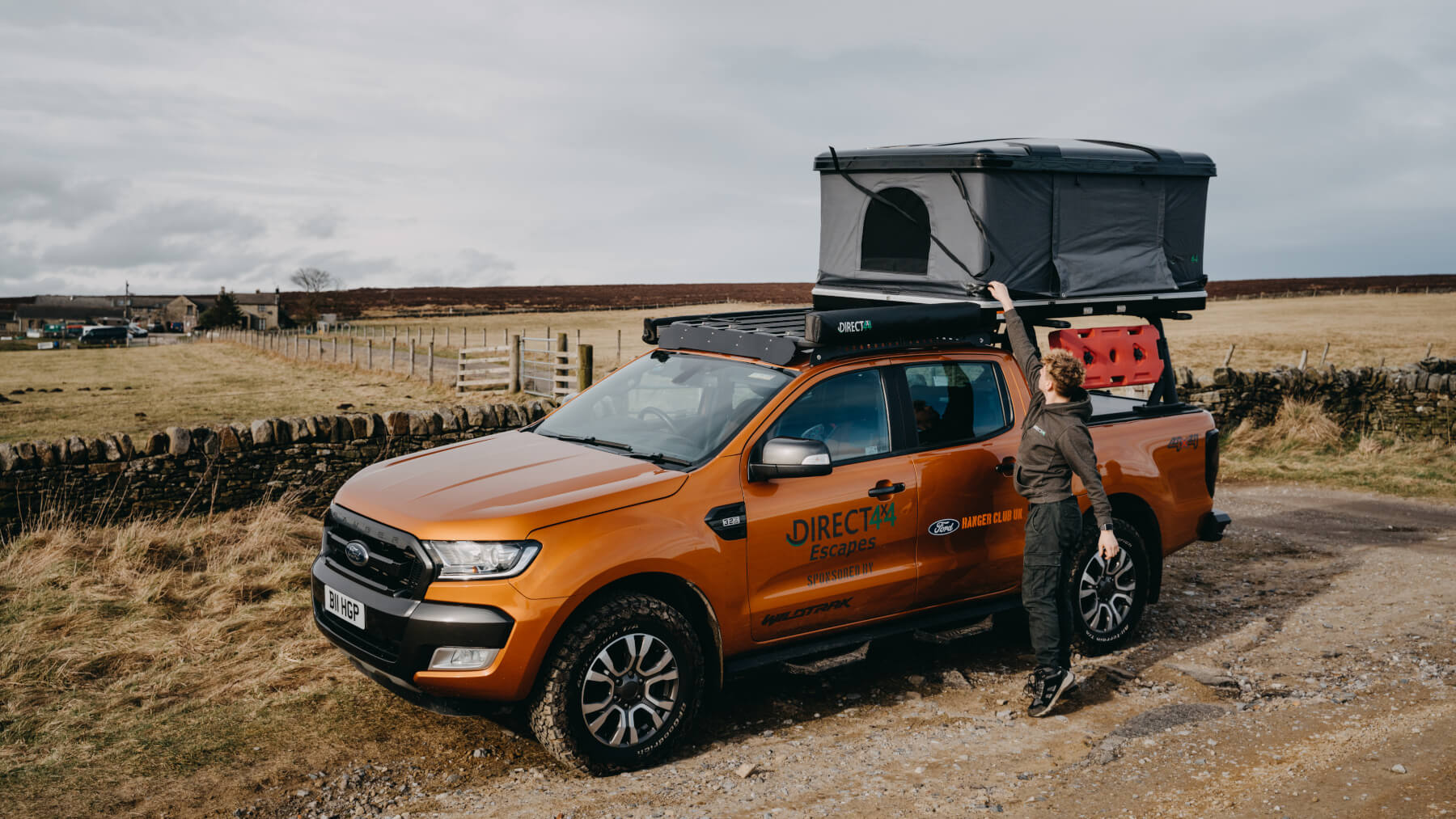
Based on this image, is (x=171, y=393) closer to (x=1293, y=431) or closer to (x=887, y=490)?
(x=1293, y=431)

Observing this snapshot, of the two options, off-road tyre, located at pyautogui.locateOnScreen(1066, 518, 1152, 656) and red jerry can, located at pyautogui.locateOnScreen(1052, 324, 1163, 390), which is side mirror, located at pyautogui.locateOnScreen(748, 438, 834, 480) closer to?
off-road tyre, located at pyautogui.locateOnScreen(1066, 518, 1152, 656)

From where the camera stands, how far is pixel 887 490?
5.41 meters

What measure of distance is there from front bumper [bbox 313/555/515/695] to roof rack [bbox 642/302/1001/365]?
1976 mm

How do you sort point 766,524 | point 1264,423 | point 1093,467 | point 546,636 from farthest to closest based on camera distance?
point 1264,423, point 1093,467, point 766,524, point 546,636

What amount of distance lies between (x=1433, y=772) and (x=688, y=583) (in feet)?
11.3

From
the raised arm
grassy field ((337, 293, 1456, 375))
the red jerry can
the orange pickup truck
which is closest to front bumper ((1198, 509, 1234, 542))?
the orange pickup truck

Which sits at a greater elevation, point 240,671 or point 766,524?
point 766,524

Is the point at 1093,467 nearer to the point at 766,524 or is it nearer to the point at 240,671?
the point at 766,524

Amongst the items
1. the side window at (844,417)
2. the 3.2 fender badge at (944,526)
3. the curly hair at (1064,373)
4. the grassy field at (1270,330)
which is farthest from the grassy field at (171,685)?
the grassy field at (1270,330)

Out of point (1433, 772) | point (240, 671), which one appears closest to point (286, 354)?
point (240, 671)

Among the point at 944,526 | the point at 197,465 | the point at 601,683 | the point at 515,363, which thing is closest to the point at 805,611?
the point at 944,526

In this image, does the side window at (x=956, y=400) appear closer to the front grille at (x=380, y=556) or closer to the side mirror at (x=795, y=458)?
the side mirror at (x=795, y=458)

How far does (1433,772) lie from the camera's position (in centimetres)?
466

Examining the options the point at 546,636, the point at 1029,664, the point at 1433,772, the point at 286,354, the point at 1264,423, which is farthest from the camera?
the point at 286,354
